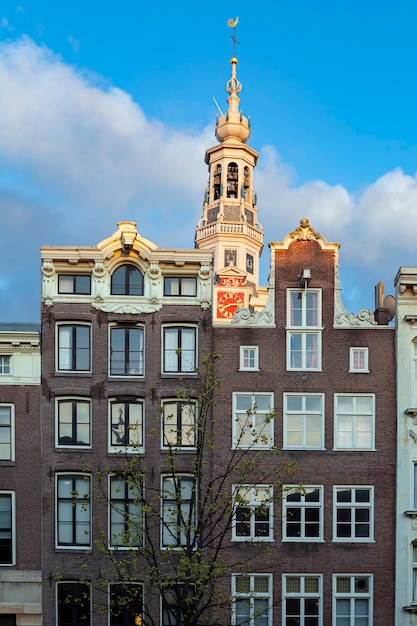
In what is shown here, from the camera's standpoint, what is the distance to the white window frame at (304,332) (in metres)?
35.6

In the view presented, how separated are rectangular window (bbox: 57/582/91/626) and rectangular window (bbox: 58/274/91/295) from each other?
11570 millimetres

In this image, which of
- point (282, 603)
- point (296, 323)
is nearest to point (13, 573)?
point (282, 603)

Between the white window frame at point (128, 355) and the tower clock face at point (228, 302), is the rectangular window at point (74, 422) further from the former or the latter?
the tower clock face at point (228, 302)

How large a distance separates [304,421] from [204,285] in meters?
6.84

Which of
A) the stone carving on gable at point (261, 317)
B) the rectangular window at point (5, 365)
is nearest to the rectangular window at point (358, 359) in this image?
the stone carving on gable at point (261, 317)

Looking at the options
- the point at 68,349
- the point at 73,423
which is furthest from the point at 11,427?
the point at 68,349

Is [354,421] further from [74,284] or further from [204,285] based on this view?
[74,284]

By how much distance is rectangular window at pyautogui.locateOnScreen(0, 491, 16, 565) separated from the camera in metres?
35.1

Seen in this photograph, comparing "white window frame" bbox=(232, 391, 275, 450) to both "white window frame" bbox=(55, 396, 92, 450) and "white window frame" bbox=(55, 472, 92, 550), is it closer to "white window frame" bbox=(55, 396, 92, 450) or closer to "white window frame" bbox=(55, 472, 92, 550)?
"white window frame" bbox=(55, 396, 92, 450)

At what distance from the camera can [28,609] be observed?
113 ft

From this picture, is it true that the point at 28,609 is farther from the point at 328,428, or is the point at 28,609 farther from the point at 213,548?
the point at 328,428

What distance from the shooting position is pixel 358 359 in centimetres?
3559

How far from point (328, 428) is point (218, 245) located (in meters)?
46.1

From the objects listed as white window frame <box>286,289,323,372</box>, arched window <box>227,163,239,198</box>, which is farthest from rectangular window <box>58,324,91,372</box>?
arched window <box>227,163,239,198</box>
